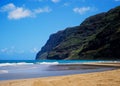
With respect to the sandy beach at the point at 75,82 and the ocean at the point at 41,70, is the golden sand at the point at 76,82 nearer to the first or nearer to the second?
the sandy beach at the point at 75,82

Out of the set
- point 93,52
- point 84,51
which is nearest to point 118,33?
point 93,52

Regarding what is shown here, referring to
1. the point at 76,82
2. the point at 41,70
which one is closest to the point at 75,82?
the point at 76,82

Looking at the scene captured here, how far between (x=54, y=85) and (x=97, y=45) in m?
152

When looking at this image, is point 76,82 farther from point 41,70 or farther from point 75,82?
point 41,70

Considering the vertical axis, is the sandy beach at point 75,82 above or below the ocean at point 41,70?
above

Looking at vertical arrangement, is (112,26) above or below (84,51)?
above

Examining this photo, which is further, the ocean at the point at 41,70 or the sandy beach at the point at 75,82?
the ocean at the point at 41,70

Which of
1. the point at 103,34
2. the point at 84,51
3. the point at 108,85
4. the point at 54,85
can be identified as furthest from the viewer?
the point at 84,51

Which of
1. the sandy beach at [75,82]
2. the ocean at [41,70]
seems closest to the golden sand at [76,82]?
the sandy beach at [75,82]

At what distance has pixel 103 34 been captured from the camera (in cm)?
16288

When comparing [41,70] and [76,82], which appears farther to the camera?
[41,70]

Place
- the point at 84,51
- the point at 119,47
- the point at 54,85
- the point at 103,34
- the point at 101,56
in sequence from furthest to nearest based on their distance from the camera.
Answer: the point at 84,51 < the point at 103,34 < the point at 101,56 < the point at 119,47 < the point at 54,85

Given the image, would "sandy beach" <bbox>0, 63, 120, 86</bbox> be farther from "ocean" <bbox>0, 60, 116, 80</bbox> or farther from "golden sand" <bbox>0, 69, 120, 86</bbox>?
"ocean" <bbox>0, 60, 116, 80</bbox>

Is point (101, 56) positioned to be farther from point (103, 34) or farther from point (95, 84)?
point (95, 84)
